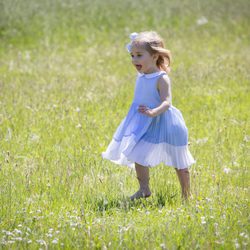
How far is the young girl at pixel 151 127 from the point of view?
6.88m

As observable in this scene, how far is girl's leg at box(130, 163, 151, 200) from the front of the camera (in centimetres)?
696

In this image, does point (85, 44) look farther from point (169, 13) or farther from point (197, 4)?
point (197, 4)

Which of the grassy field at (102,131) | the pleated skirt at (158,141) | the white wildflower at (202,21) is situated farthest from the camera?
the white wildflower at (202,21)

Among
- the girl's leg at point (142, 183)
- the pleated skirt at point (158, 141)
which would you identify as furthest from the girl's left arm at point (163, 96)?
the girl's leg at point (142, 183)

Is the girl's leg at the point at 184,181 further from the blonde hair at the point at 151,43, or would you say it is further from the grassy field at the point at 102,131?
→ the blonde hair at the point at 151,43

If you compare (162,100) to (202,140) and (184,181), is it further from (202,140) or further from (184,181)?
(202,140)

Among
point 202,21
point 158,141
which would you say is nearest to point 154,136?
point 158,141

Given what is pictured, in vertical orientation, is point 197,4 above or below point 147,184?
above

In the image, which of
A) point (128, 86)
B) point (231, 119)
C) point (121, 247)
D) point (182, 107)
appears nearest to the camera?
point (121, 247)

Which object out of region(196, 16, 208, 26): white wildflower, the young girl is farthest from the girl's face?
region(196, 16, 208, 26): white wildflower

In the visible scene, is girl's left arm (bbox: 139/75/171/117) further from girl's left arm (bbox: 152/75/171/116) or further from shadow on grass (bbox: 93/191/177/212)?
shadow on grass (bbox: 93/191/177/212)

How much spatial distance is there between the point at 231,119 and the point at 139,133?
3.44 meters

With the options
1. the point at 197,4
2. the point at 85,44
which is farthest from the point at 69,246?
the point at 197,4

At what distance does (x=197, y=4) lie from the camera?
2155 centimetres
